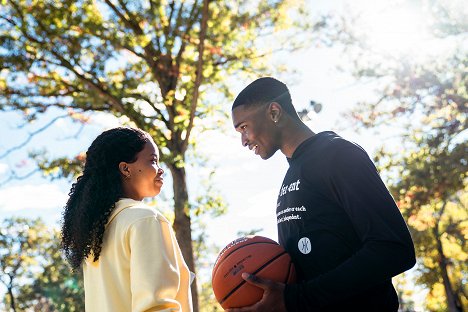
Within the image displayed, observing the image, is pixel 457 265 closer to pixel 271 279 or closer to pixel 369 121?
pixel 369 121

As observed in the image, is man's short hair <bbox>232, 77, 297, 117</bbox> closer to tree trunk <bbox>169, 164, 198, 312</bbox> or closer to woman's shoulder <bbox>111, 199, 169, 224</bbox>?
woman's shoulder <bbox>111, 199, 169, 224</bbox>

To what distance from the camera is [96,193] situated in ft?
10.00

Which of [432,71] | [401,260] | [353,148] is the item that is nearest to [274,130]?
[353,148]

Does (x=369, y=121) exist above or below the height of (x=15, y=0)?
below

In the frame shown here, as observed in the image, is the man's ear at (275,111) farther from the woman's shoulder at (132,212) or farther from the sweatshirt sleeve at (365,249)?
the woman's shoulder at (132,212)

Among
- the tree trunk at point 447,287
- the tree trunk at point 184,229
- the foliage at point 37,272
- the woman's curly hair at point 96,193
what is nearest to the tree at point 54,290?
the foliage at point 37,272

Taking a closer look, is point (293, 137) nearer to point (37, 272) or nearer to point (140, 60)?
point (140, 60)

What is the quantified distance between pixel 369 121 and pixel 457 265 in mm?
23207

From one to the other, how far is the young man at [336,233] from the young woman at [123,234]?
517 millimetres

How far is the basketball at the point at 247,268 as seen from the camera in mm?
2930

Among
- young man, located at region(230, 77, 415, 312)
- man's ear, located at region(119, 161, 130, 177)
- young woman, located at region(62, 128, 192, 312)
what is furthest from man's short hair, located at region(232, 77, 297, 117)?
man's ear, located at region(119, 161, 130, 177)

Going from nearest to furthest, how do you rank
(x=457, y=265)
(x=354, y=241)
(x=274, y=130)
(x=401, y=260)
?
(x=401, y=260) < (x=354, y=241) < (x=274, y=130) < (x=457, y=265)

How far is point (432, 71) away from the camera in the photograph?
53.4 feet

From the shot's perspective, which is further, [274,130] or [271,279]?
[274,130]
